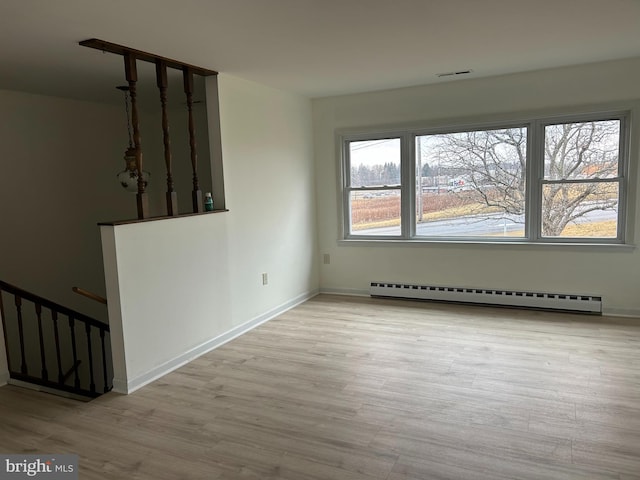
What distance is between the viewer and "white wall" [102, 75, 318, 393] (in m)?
3.30

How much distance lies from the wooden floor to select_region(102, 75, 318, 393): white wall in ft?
0.83

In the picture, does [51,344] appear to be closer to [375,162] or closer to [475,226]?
[375,162]

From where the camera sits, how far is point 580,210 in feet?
15.3

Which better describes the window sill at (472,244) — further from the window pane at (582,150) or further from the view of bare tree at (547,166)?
the window pane at (582,150)

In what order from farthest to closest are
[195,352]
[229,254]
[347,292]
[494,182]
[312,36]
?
[347,292], [494,182], [229,254], [195,352], [312,36]

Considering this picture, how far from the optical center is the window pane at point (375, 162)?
5.41 metres

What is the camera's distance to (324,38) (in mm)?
3225

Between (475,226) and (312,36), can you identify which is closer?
(312,36)

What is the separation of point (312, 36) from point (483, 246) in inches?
116

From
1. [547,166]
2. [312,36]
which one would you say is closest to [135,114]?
[312,36]

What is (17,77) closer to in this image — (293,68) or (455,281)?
(293,68)

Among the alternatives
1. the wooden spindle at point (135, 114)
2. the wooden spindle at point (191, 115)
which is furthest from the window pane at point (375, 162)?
the wooden spindle at point (135, 114)

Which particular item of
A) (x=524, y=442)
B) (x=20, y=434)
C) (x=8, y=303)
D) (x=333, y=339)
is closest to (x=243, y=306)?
(x=333, y=339)

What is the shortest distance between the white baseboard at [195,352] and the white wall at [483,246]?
104 cm
